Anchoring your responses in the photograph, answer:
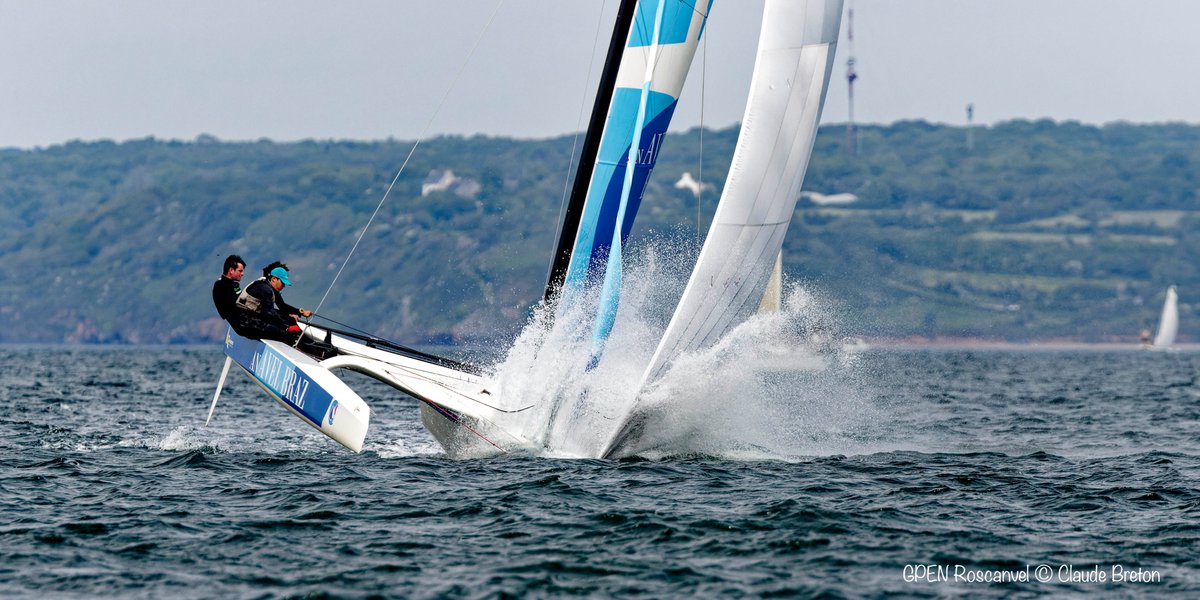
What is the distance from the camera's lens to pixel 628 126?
43.3ft

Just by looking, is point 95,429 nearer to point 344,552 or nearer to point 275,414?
point 275,414

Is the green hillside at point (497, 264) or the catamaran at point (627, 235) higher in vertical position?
the catamaran at point (627, 235)

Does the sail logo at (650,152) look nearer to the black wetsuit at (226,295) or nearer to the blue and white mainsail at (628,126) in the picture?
the blue and white mainsail at (628,126)

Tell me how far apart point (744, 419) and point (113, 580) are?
7.11 metres

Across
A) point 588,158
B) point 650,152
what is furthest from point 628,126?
point 588,158

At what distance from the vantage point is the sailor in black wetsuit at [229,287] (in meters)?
12.4

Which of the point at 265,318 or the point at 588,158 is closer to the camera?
the point at 265,318

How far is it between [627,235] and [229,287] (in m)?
3.83

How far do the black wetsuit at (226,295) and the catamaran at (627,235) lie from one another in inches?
16.3

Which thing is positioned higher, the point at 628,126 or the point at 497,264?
the point at 628,126

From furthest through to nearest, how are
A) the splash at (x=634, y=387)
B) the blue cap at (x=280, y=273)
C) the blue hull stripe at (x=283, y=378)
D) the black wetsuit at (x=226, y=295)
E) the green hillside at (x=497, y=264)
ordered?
the green hillside at (x=497, y=264), the blue cap at (x=280, y=273), the black wetsuit at (x=226, y=295), the splash at (x=634, y=387), the blue hull stripe at (x=283, y=378)

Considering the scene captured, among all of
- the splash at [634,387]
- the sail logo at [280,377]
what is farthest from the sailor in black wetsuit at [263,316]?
the splash at [634,387]

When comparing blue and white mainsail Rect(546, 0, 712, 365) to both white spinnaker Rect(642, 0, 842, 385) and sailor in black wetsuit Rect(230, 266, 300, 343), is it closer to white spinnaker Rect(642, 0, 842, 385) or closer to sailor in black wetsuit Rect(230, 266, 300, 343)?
white spinnaker Rect(642, 0, 842, 385)

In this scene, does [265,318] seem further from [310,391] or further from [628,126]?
[628,126]
